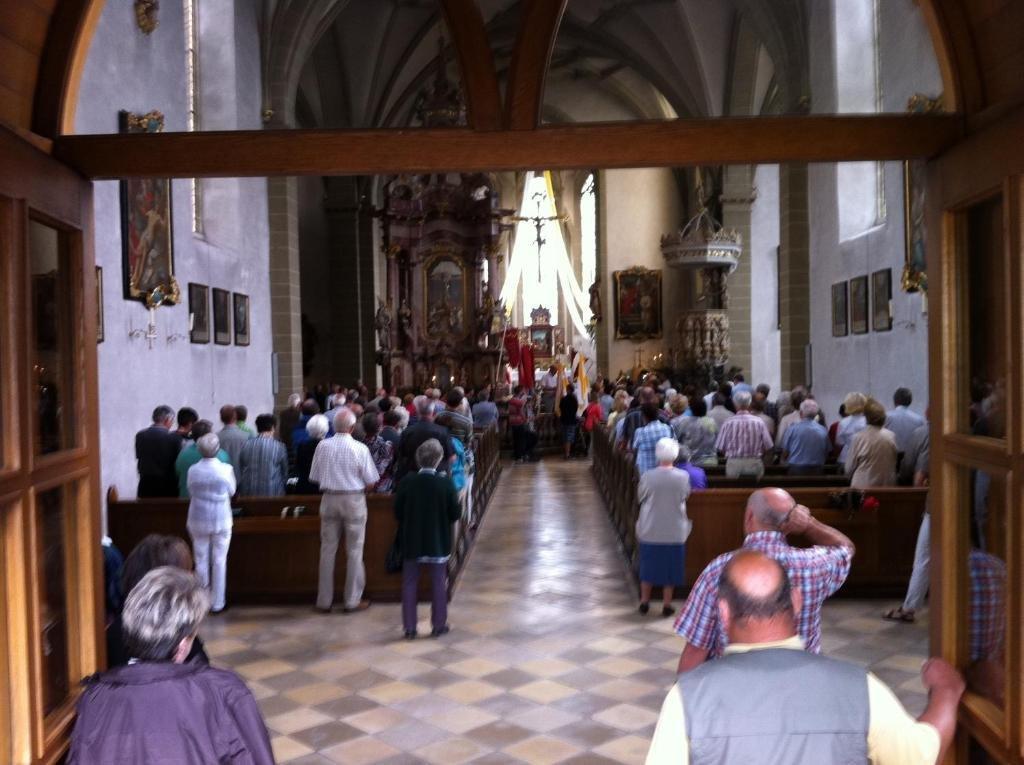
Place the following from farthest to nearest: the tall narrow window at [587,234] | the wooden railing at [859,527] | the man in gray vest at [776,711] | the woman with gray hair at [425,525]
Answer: the tall narrow window at [587,234] < the wooden railing at [859,527] < the woman with gray hair at [425,525] < the man in gray vest at [776,711]

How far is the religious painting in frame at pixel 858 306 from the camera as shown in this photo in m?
12.2

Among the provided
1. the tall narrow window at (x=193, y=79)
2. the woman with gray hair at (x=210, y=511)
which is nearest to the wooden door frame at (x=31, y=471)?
the woman with gray hair at (x=210, y=511)

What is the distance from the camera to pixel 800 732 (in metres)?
2.04

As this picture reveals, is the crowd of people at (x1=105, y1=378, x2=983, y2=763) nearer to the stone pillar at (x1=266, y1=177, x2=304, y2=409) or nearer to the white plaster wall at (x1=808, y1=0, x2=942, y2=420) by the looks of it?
the white plaster wall at (x1=808, y1=0, x2=942, y2=420)

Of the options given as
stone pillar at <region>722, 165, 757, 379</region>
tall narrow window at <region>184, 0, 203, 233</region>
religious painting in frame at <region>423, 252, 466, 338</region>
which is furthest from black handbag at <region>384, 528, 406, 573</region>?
religious painting in frame at <region>423, 252, 466, 338</region>

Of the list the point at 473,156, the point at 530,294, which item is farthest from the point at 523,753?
the point at 530,294

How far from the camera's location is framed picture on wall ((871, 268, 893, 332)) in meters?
11.4

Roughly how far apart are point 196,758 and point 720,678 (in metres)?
1.23

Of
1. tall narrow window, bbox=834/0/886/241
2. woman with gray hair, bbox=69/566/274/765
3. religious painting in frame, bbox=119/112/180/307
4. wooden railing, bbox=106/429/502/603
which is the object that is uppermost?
tall narrow window, bbox=834/0/886/241

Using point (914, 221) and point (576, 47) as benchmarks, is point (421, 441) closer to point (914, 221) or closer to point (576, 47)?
point (914, 221)

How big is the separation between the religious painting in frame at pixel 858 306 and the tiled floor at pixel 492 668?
5050 millimetres

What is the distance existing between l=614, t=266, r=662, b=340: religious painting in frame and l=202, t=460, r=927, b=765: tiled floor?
1739cm

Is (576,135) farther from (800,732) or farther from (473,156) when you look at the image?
(800,732)

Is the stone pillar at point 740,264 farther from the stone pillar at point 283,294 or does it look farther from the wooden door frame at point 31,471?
the wooden door frame at point 31,471
